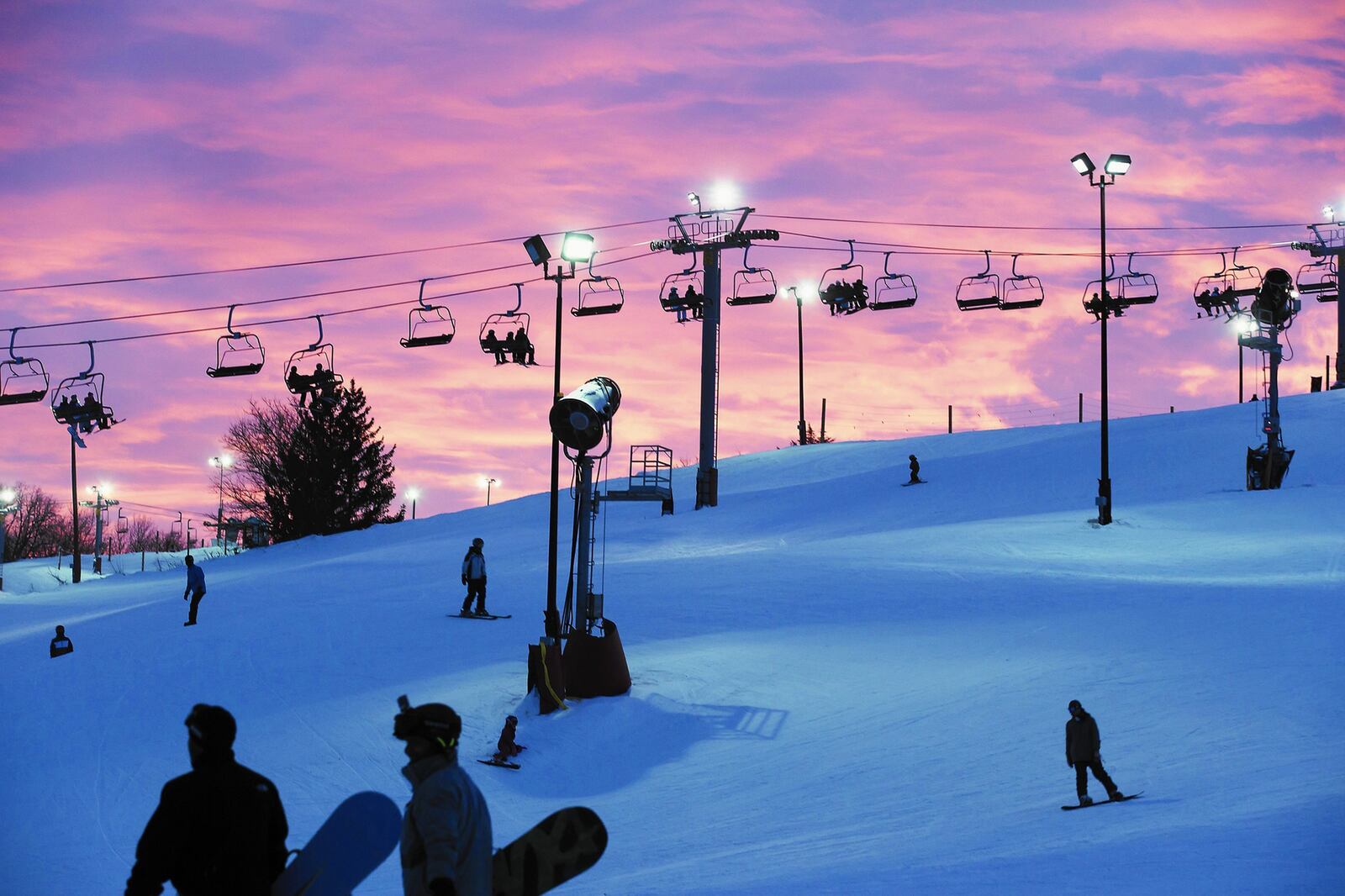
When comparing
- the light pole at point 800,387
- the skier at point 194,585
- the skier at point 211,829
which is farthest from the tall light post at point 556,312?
the light pole at point 800,387

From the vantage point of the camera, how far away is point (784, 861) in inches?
448

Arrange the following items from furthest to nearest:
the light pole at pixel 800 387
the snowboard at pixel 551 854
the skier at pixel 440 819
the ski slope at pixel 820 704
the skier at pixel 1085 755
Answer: the light pole at pixel 800 387 < the skier at pixel 1085 755 < the ski slope at pixel 820 704 < the snowboard at pixel 551 854 < the skier at pixel 440 819

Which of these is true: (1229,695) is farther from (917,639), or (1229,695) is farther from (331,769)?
(331,769)

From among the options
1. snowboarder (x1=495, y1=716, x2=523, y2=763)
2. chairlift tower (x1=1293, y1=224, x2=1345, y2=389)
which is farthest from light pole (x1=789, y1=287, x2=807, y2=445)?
snowboarder (x1=495, y1=716, x2=523, y2=763)

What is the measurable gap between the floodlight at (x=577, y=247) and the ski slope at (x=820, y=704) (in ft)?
23.6

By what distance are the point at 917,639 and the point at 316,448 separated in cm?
6048

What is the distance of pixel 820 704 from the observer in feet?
61.1

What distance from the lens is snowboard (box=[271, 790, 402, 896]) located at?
4.83m

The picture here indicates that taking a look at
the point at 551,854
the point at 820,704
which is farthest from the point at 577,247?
the point at 551,854

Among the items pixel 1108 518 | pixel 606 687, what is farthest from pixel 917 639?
pixel 1108 518

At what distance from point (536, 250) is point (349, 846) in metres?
20.3

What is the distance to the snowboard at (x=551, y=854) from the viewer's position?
4.93m

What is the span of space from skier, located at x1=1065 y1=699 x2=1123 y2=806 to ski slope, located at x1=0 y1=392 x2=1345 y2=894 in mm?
417

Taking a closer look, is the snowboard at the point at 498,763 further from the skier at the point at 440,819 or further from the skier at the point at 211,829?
the skier at the point at 440,819
